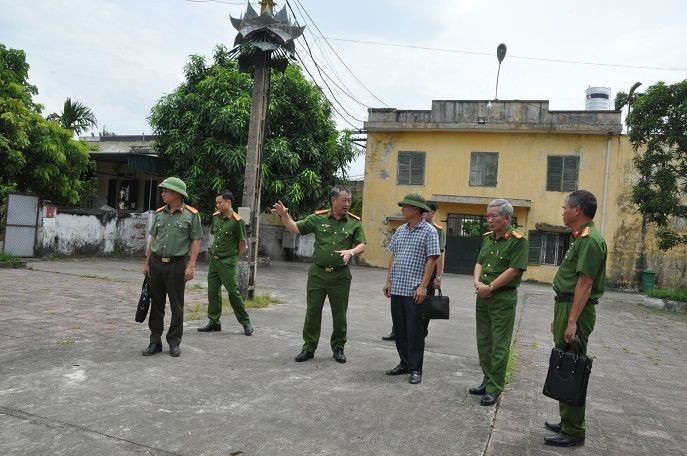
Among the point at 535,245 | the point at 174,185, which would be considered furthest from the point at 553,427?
the point at 535,245

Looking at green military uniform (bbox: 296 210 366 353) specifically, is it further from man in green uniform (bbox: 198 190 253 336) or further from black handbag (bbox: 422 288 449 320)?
man in green uniform (bbox: 198 190 253 336)

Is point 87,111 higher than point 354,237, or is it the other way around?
point 87,111

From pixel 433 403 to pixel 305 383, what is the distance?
3.63 feet

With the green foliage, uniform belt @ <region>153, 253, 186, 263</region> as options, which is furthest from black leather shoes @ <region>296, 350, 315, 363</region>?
the green foliage

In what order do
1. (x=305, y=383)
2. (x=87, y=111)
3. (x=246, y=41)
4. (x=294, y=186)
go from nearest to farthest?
(x=305, y=383), (x=246, y=41), (x=294, y=186), (x=87, y=111)

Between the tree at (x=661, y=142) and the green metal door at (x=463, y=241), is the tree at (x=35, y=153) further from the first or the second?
the tree at (x=661, y=142)

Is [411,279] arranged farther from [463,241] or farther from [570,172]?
[570,172]

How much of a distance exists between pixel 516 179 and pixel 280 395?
18867 mm

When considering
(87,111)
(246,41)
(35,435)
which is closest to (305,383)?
(35,435)

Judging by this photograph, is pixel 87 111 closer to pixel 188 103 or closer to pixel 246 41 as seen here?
pixel 188 103

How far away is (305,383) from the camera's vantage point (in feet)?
15.8

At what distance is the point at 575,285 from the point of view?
3787 millimetres

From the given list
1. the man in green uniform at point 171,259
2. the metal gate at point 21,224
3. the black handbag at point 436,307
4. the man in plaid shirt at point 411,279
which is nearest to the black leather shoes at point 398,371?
the man in plaid shirt at point 411,279

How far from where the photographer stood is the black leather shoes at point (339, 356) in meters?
5.64
